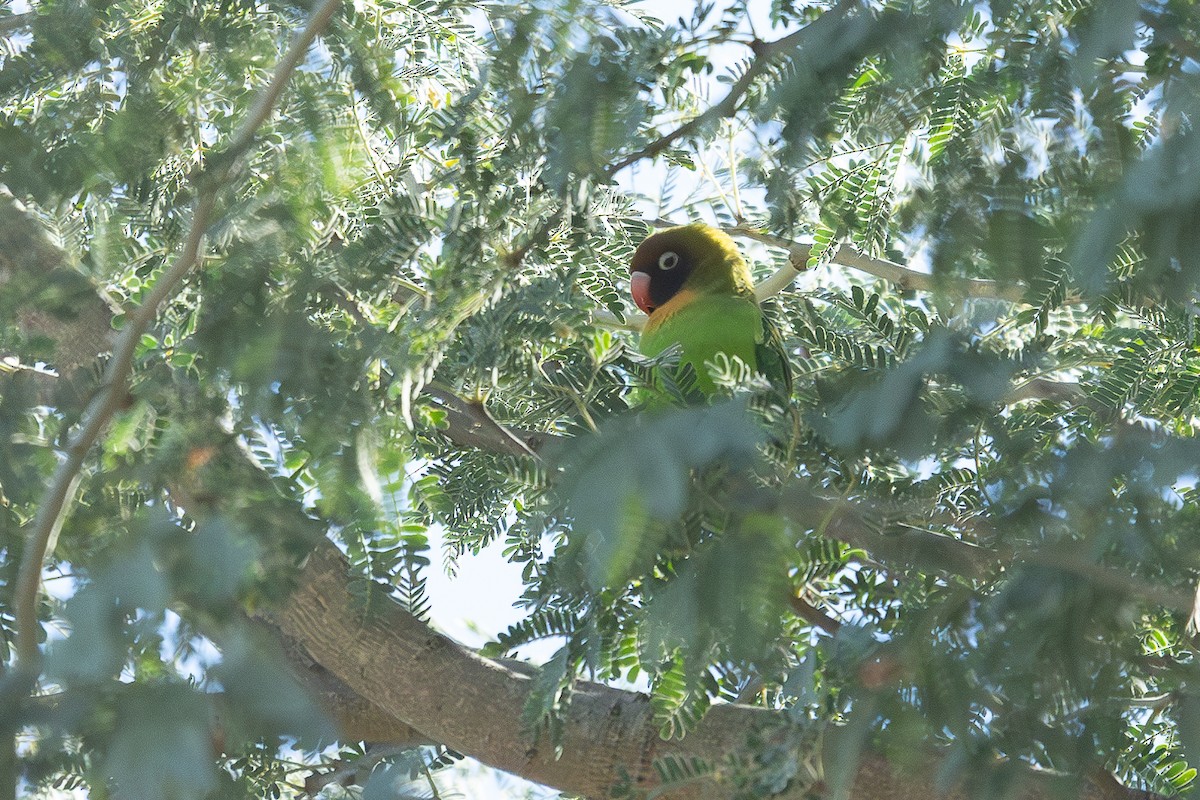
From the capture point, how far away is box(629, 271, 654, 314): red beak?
2945 millimetres

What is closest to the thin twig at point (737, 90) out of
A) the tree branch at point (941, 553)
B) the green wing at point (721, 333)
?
the tree branch at point (941, 553)

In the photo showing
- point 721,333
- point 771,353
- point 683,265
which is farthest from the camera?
point 683,265

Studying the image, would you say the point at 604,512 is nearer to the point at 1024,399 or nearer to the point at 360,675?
the point at 360,675

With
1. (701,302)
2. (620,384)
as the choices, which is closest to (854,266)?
(701,302)

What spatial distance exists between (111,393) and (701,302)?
1.59 meters

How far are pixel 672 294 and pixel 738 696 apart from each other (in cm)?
133

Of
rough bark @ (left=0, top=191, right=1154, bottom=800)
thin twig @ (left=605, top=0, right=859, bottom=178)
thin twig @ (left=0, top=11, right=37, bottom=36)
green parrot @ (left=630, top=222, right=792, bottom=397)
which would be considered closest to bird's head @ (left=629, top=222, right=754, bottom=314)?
green parrot @ (left=630, top=222, right=792, bottom=397)

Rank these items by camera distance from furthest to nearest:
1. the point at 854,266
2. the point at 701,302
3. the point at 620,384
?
the point at 854,266
the point at 701,302
the point at 620,384

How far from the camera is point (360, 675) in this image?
6.07ft

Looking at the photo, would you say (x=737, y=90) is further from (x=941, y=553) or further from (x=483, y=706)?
(x=483, y=706)

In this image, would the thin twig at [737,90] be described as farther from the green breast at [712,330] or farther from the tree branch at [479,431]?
the green breast at [712,330]

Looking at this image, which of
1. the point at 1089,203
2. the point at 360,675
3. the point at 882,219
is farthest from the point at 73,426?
the point at 882,219

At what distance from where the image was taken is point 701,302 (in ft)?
8.12

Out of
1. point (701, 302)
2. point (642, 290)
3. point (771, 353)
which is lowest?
point (771, 353)
